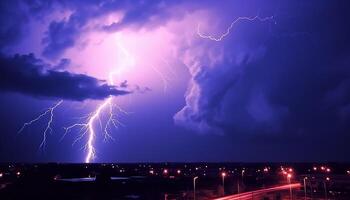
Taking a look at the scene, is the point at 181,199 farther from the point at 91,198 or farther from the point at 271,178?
the point at 271,178

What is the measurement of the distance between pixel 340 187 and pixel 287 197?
27.4 meters

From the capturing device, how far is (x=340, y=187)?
246ft

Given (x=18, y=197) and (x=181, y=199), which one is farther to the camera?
(x=18, y=197)

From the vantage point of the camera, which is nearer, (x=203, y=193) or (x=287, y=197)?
(x=287, y=197)

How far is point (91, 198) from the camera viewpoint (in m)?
79.2

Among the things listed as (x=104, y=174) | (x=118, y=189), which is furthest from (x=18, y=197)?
(x=104, y=174)

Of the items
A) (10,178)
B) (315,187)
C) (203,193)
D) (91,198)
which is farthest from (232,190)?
(10,178)

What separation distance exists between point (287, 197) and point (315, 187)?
22.7 metres

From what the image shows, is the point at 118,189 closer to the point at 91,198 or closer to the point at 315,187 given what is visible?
the point at 91,198

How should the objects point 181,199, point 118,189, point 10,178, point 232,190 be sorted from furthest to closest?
point 10,178, point 118,189, point 232,190, point 181,199

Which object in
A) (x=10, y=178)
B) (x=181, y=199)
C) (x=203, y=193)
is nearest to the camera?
(x=181, y=199)

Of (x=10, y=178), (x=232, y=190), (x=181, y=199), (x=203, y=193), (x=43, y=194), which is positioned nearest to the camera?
(x=181, y=199)

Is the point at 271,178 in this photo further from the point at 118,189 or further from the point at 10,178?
the point at 10,178

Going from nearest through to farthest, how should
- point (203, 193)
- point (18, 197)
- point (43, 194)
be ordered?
point (203, 193)
point (18, 197)
point (43, 194)
